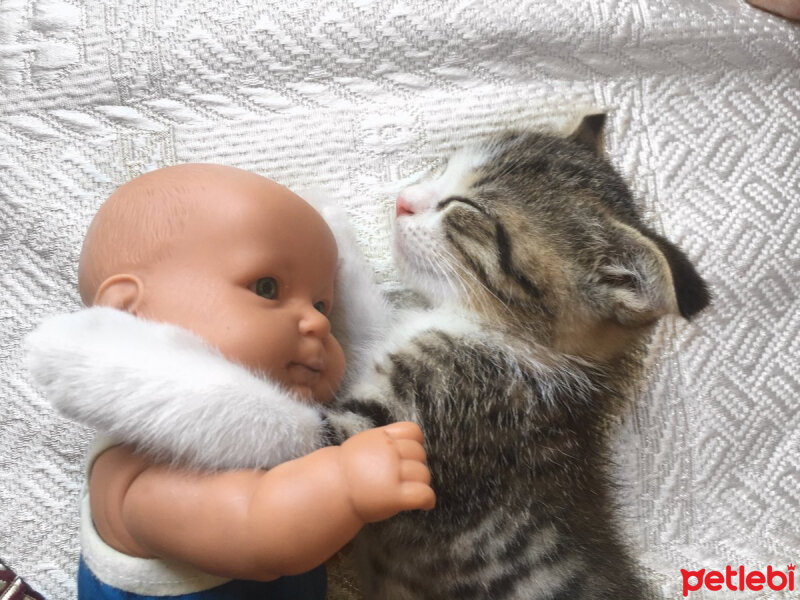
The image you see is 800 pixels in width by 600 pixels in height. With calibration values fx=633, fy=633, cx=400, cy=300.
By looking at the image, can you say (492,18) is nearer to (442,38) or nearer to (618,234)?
(442,38)

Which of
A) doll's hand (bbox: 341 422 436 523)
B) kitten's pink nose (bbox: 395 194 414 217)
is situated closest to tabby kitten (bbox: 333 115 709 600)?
kitten's pink nose (bbox: 395 194 414 217)

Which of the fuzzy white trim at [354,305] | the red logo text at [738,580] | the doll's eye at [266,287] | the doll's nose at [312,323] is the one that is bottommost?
the red logo text at [738,580]

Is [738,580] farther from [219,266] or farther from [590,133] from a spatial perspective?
[219,266]

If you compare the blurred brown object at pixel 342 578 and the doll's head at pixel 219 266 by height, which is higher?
the doll's head at pixel 219 266

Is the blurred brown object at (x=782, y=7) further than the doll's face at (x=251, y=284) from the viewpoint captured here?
Yes

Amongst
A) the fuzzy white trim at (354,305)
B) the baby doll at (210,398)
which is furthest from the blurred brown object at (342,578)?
the fuzzy white trim at (354,305)

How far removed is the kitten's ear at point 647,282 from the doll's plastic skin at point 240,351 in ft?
1.30

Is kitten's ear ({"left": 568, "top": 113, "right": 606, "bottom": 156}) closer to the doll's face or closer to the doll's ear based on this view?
the doll's face

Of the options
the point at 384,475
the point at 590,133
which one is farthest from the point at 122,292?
the point at 590,133

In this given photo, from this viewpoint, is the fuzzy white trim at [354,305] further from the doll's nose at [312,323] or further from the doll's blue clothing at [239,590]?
the doll's blue clothing at [239,590]

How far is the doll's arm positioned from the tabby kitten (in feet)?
0.65

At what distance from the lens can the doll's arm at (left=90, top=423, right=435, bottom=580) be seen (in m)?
0.64

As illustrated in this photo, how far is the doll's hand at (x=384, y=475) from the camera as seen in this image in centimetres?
63

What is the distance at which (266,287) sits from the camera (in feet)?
2.67
